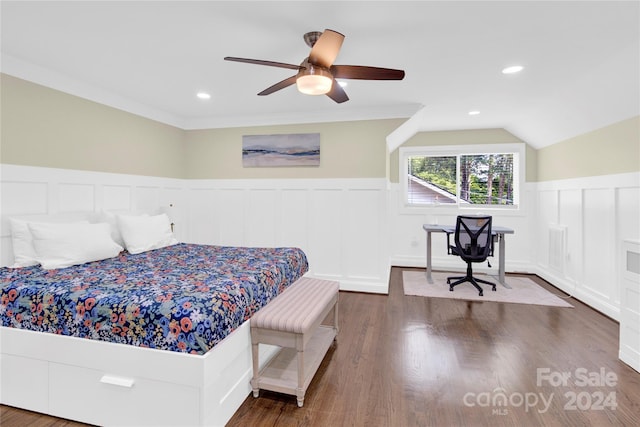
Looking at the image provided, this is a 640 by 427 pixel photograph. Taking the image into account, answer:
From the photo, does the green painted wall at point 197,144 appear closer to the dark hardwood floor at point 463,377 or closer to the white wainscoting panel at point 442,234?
the white wainscoting panel at point 442,234

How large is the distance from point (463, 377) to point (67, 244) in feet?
10.5

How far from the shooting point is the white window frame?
209 inches

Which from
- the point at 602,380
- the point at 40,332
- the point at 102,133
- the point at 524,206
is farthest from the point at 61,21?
the point at 524,206

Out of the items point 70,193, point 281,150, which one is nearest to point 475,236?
point 281,150

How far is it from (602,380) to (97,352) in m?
3.28

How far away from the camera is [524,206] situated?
5.29 meters

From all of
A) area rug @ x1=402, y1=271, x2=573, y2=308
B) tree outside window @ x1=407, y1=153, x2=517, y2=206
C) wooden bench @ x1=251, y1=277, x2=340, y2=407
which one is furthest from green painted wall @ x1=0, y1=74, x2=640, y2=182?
wooden bench @ x1=251, y1=277, x2=340, y2=407

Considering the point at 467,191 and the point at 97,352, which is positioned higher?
the point at 467,191

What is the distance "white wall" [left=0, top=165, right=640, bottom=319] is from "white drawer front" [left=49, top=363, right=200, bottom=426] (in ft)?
5.03

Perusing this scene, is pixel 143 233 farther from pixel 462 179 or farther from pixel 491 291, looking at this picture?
pixel 462 179

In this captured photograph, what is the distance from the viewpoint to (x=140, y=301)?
1.74 meters

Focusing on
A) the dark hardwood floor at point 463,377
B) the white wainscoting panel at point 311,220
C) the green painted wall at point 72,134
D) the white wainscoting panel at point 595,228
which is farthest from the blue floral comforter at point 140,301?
the white wainscoting panel at point 595,228

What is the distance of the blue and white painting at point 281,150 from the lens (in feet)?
14.8

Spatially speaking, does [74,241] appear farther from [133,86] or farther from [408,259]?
[408,259]
